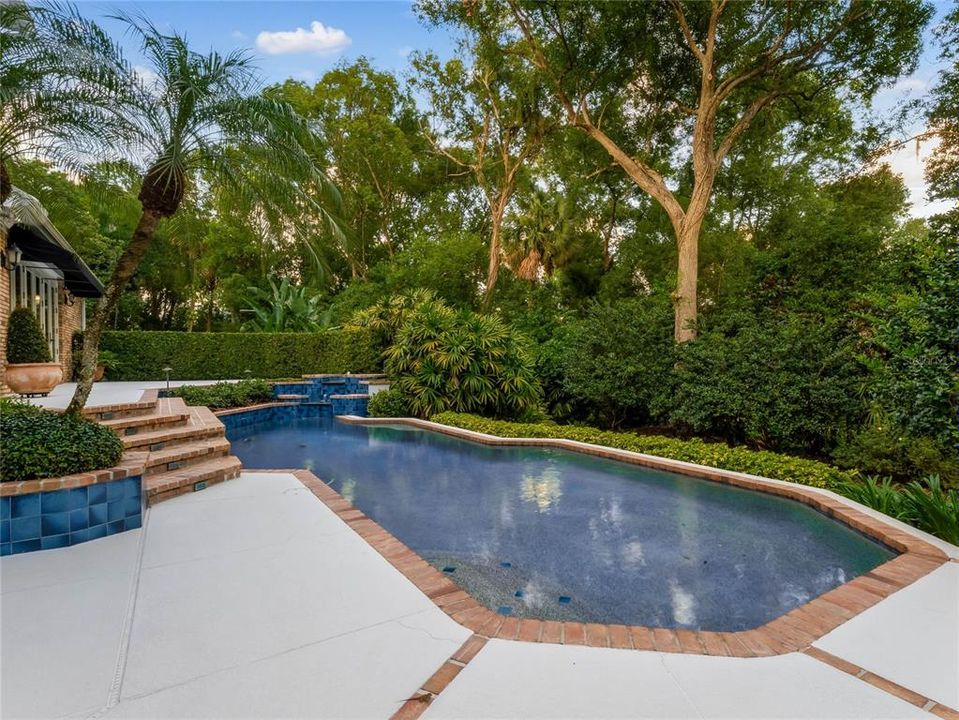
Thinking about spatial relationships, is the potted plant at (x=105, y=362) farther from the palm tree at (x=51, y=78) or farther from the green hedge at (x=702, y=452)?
the green hedge at (x=702, y=452)

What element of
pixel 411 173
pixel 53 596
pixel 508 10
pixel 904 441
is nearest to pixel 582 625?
pixel 53 596

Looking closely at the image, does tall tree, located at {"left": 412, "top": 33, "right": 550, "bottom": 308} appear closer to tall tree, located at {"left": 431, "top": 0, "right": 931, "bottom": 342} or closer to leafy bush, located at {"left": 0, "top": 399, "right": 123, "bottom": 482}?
tall tree, located at {"left": 431, "top": 0, "right": 931, "bottom": 342}

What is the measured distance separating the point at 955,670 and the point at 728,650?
981 mm

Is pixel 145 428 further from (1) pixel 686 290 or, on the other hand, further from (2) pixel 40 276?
(1) pixel 686 290

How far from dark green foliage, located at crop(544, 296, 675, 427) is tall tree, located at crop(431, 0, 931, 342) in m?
0.58

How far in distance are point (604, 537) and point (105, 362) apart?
1509 cm

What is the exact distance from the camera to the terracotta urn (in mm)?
8391

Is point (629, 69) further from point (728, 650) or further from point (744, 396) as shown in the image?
point (728, 650)

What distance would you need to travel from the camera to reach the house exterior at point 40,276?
8.48m

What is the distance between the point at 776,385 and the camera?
7.58 meters

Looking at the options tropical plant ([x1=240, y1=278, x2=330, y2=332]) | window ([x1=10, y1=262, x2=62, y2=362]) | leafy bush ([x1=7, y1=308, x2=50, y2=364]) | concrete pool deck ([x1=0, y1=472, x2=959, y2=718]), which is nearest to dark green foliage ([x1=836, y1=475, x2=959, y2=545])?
concrete pool deck ([x1=0, y1=472, x2=959, y2=718])

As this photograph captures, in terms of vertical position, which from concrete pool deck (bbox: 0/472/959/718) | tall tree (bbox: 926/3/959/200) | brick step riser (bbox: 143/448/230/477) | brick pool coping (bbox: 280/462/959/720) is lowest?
brick pool coping (bbox: 280/462/959/720)

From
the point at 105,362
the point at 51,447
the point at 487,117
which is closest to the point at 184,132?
the point at 51,447

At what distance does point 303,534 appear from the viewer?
157 inches
